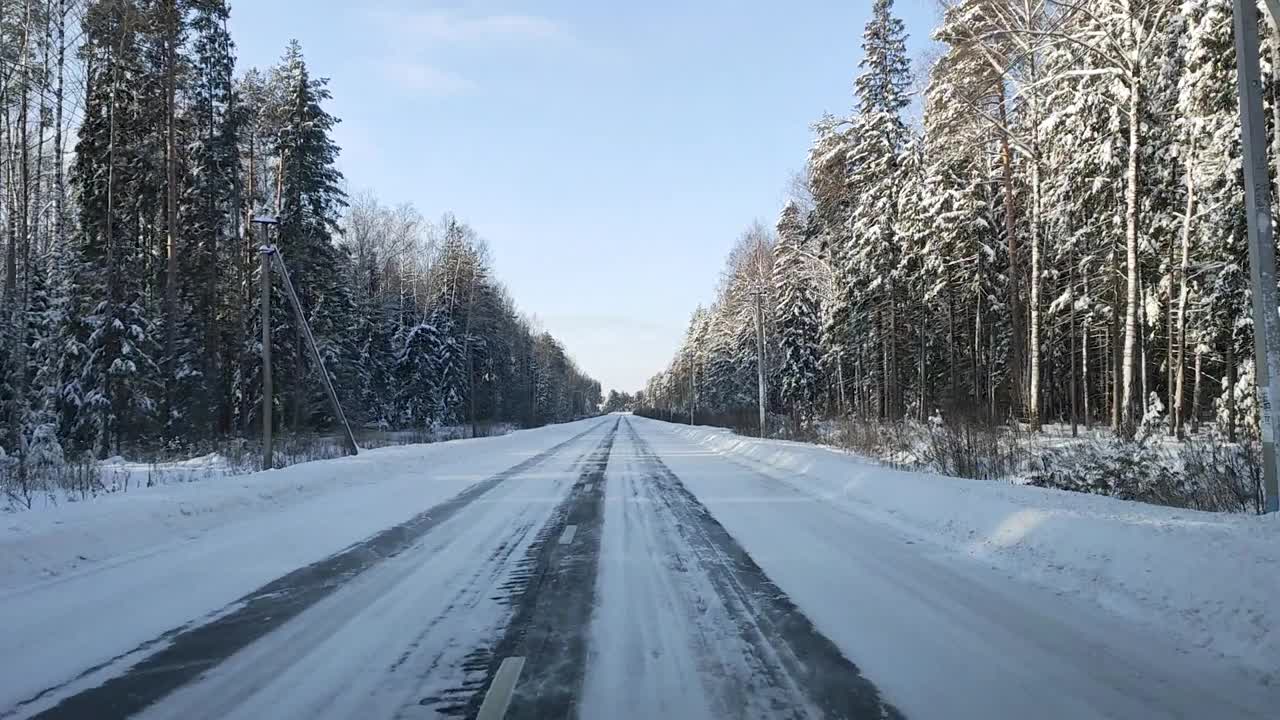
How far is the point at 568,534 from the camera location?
8.55 metres

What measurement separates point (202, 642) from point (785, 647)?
12.4 ft

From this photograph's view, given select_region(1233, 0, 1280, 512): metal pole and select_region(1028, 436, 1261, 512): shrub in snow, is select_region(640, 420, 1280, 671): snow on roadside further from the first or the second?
select_region(1028, 436, 1261, 512): shrub in snow

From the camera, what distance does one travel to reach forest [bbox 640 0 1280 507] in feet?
58.6

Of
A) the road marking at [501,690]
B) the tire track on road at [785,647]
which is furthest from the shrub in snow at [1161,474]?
the road marking at [501,690]

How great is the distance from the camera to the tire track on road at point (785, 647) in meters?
3.49

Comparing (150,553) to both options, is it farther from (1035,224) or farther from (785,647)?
(1035,224)

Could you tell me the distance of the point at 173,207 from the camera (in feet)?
76.0

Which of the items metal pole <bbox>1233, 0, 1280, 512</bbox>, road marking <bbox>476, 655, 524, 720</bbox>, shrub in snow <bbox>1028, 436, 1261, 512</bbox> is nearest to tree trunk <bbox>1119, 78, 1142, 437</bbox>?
shrub in snow <bbox>1028, 436, 1261, 512</bbox>

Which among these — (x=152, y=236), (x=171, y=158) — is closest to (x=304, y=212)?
(x=152, y=236)

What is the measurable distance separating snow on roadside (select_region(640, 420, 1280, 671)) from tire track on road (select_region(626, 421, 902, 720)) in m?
2.29

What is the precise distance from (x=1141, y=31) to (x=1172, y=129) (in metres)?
5.17

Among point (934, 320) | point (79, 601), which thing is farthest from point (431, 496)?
point (934, 320)

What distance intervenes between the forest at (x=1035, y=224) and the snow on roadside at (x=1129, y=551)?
5.07 meters

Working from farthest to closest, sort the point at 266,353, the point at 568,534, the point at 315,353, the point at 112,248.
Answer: the point at 112,248 < the point at 315,353 < the point at 266,353 < the point at 568,534
